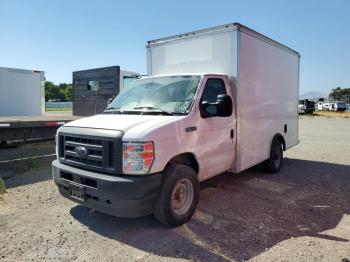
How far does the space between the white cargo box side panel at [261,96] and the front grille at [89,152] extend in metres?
2.65

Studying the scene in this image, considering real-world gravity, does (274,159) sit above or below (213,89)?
below

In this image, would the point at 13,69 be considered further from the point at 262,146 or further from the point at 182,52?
the point at 262,146

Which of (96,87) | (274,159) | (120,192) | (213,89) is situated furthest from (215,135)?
(96,87)

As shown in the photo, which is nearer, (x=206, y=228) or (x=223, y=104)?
(x=206, y=228)

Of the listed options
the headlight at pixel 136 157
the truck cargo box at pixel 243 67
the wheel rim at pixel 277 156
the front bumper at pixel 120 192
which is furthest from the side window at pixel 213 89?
the wheel rim at pixel 277 156

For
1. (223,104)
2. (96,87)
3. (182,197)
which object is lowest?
(182,197)

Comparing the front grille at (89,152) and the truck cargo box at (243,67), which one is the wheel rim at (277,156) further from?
the front grille at (89,152)

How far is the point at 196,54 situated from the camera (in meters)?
6.06

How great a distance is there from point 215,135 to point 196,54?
71.7 inches

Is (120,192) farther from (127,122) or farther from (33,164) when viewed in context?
(33,164)

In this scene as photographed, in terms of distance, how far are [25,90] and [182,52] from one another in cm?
871

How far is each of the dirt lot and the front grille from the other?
0.94 metres

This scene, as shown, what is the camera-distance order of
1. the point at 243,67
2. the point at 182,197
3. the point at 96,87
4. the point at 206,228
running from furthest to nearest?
the point at 96,87, the point at 243,67, the point at 182,197, the point at 206,228

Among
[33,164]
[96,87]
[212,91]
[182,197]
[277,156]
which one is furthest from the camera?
[96,87]
